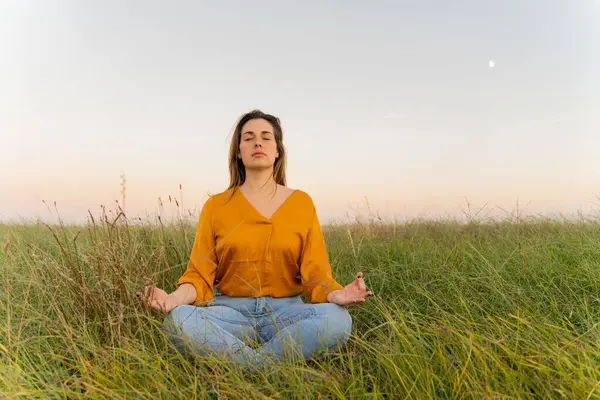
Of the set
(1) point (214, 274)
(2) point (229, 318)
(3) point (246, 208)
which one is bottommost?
(2) point (229, 318)

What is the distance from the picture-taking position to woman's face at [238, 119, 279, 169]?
10.4 ft

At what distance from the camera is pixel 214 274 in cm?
315

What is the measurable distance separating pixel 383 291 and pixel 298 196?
131 centimetres

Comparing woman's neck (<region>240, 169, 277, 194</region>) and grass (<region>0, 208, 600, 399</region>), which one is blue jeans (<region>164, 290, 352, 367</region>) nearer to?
grass (<region>0, 208, 600, 399</region>)

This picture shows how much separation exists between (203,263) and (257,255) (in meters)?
0.37

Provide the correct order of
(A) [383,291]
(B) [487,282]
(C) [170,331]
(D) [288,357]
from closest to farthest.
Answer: (D) [288,357], (C) [170,331], (B) [487,282], (A) [383,291]

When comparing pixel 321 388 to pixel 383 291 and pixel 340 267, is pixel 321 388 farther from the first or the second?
pixel 340 267

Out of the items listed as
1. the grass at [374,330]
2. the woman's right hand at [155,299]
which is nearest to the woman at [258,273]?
the woman's right hand at [155,299]

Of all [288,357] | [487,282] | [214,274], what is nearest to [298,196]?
[214,274]

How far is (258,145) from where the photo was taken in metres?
3.19

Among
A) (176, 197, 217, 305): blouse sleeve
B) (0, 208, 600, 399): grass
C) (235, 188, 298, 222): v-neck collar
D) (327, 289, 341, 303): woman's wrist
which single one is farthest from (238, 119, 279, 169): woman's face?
(327, 289, 341, 303): woman's wrist

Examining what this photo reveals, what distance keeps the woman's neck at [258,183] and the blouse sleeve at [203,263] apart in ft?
1.00

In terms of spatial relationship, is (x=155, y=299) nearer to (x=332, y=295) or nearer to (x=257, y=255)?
(x=257, y=255)

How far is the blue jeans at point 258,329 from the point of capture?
2572 millimetres
